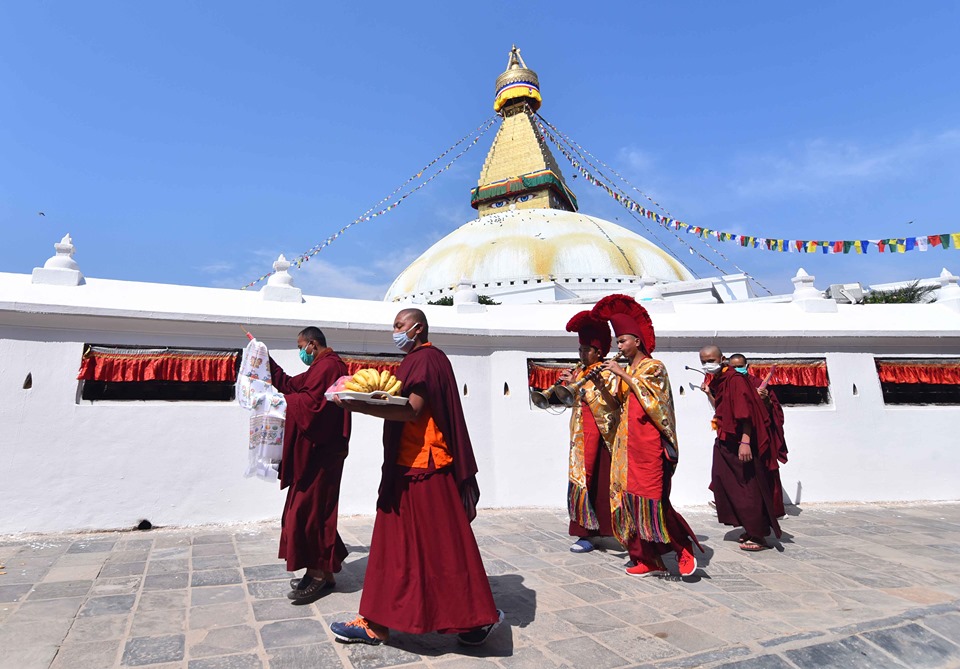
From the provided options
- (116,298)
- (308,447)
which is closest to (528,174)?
(116,298)

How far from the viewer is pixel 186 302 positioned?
622cm

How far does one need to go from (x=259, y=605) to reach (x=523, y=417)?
422cm

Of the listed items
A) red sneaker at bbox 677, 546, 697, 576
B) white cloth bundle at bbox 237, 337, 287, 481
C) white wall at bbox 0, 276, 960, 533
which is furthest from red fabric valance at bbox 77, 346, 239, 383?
red sneaker at bbox 677, 546, 697, 576

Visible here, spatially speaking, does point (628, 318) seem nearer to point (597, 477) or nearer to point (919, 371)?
point (597, 477)

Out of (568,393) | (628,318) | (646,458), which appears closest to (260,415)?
(568,393)

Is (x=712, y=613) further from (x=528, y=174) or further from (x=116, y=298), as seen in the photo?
(x=528, y=174)

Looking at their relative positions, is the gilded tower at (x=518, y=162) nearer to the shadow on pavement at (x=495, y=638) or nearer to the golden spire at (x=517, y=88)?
the golden spire at (x=517, y=88)

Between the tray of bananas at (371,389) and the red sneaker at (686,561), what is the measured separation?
2.60m

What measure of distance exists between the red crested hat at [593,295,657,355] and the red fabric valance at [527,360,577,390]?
2702mm

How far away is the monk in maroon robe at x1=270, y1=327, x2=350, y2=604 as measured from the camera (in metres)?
3.46

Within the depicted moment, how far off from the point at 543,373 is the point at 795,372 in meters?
3.42

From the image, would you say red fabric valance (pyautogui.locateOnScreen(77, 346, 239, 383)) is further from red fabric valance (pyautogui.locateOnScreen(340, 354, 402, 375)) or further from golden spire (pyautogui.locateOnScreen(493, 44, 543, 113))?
golden spire (pyautogui.locateOnScreen(493, 44, 543, 113))

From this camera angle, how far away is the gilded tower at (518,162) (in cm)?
3175

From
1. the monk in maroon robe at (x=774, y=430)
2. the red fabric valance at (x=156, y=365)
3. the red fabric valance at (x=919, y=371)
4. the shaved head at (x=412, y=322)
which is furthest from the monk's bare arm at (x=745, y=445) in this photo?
the red fabric valance at (x=156, y=365)
